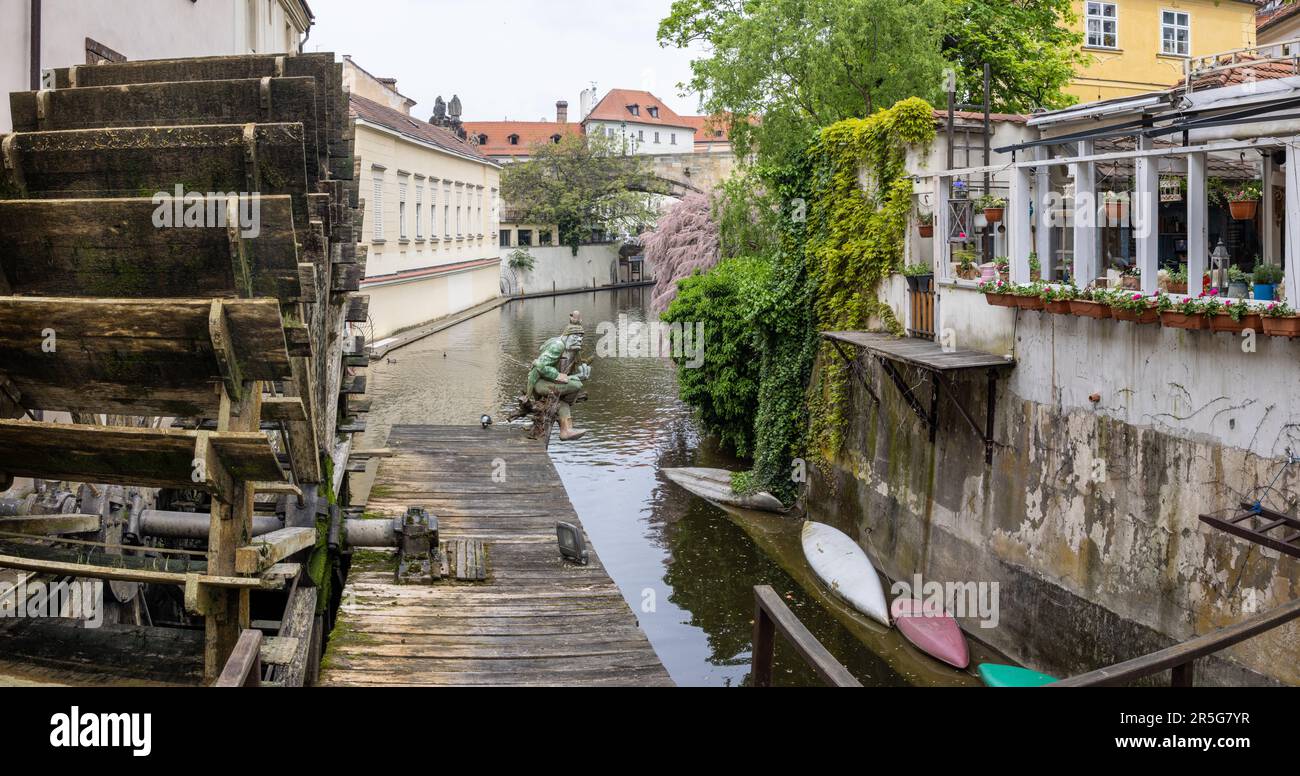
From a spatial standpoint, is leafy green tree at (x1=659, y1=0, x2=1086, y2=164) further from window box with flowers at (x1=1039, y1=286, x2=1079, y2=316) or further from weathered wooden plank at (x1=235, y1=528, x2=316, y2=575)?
weathered wooden plank at (x1=235, y1=528, x2=316, y2=575)

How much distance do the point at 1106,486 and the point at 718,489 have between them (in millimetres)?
8469

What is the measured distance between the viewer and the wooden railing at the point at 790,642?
370cm

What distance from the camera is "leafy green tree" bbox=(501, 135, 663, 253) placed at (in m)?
56.0

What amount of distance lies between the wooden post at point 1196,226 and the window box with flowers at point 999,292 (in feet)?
6.65

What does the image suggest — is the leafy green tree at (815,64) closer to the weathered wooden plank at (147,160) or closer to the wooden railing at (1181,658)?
the weathered wooden plank at (147,160)

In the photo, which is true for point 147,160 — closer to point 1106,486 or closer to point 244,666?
point 244,666

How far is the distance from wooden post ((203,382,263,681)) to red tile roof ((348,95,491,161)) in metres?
17.0

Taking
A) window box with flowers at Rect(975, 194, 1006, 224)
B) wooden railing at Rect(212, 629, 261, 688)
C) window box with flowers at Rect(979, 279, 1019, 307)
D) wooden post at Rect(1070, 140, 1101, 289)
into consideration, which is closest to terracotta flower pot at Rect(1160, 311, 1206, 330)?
wooden post at Rect(1070, 140, 1101, 289)

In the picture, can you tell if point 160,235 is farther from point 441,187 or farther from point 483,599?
point 441,187

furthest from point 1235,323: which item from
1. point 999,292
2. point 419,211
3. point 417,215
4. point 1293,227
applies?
point 419,211

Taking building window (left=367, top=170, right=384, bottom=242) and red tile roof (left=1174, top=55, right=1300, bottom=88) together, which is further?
building window (left=367, top=170, right=384, bottom=242)

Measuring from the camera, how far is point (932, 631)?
11.2 metres

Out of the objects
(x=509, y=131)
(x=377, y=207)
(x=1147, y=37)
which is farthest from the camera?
(x=509, y=131)
